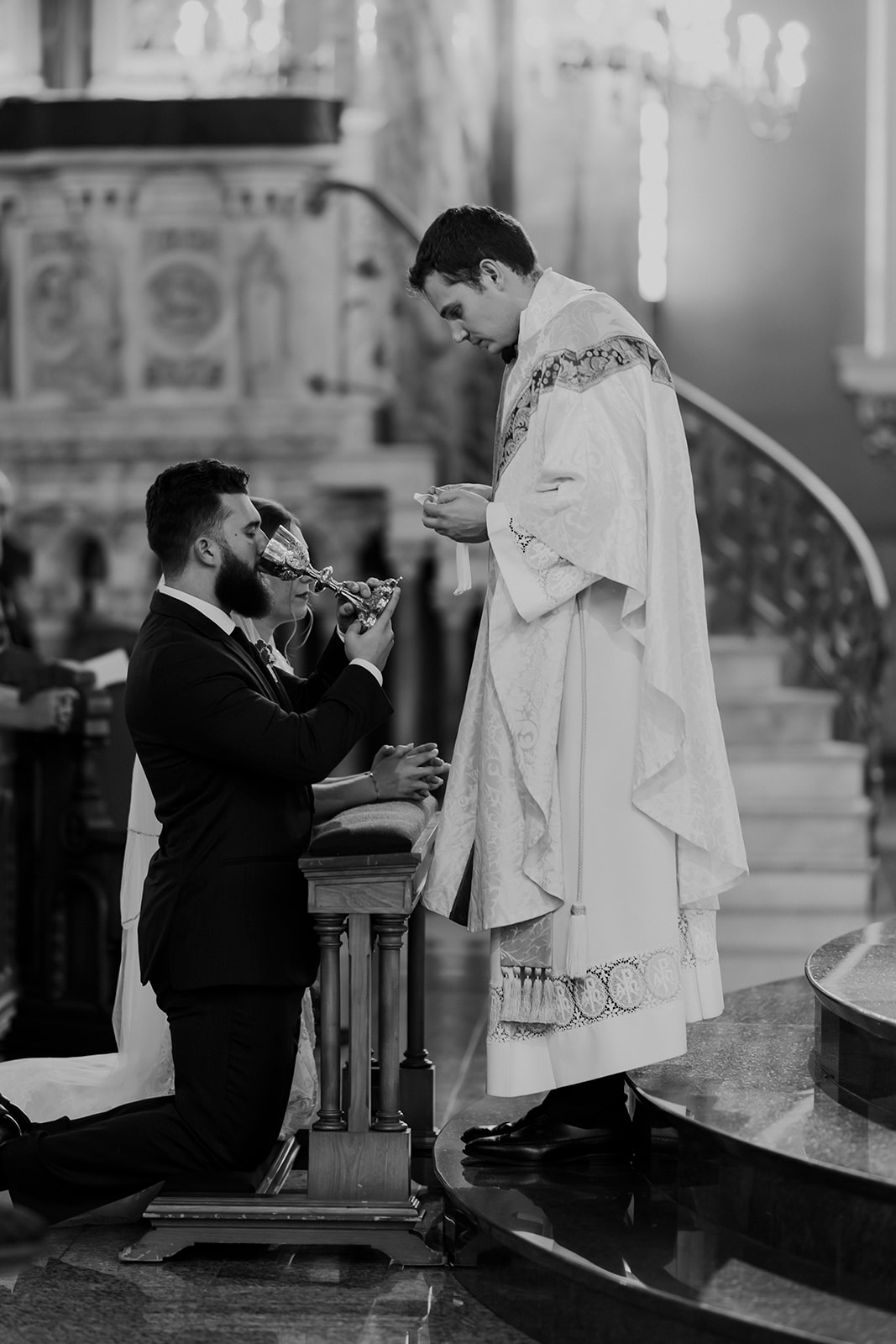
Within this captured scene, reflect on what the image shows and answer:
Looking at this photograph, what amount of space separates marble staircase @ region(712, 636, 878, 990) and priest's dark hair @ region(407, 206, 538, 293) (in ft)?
12.3

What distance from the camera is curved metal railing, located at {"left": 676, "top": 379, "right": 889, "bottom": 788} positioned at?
333 inches

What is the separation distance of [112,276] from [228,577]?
5.22 metres

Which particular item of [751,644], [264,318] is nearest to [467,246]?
[264,318]

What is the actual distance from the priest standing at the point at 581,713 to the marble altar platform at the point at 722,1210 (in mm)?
197

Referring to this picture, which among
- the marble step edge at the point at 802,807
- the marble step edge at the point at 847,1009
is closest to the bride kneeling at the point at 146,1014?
the marble step edge at the point at 847,1009

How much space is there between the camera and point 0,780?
16.8 feet

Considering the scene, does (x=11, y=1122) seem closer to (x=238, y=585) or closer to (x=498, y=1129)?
(x=498, y=1129)

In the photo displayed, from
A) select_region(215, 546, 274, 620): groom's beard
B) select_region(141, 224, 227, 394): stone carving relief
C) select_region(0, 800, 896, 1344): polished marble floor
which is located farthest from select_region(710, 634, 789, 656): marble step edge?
select_region(215, 546, 274, 620): groom's beard

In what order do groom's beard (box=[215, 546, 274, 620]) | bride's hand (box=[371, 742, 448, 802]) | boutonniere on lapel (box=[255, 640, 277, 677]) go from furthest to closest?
boutonniere on lapel (box=[255, 640, 277, 677]) < bride's hand (box=[371, 742, 448, 802]) < groom's beard (box=[215, 546, 274, 620])

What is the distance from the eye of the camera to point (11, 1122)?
3426mm

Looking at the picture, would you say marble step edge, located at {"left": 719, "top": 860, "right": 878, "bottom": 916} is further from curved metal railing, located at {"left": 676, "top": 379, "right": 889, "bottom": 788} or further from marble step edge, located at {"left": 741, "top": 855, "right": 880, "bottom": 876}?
curved metal railing, located at {"left": 676, "top": 379, "right": 889, "bottom": 788}

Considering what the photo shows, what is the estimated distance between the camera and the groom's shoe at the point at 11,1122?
3.41 metres

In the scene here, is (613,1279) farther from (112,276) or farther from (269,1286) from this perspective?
(112,276)

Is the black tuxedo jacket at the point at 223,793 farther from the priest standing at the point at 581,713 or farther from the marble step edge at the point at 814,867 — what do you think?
the marble step edge at the point at 814,867
